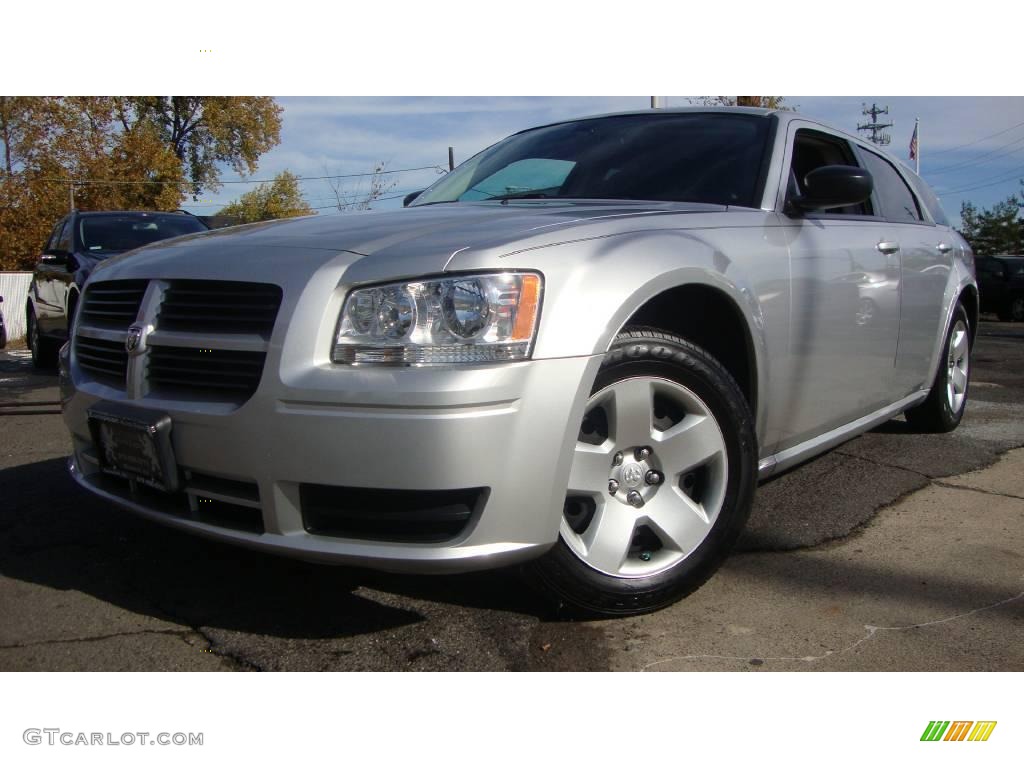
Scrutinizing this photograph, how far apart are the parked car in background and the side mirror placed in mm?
20219

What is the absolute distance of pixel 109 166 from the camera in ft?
93.7

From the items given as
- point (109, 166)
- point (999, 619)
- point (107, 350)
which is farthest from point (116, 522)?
point (109, 166)

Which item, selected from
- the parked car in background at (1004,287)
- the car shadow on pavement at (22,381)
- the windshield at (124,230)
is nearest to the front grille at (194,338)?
the car shadow on pavement at (22,381)

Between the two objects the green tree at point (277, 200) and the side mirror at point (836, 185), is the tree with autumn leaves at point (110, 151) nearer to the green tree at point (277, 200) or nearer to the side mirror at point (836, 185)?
the green tree at point (277, 200)

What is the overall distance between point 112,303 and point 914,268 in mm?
3373

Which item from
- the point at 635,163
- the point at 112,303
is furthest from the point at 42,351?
the point at 635,163

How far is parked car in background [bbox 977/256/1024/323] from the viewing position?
20.8 meters

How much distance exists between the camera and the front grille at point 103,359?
104 inches

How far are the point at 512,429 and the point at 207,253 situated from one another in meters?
1.11

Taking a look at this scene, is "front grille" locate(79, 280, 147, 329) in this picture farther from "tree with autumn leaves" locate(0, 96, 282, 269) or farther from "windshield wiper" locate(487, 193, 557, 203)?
"tree with autumn leaves" locate(0, 96, 282, 269)

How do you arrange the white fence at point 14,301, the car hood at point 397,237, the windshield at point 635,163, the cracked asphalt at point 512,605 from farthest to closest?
1. the white fence at point 14,301
2. the windshield at point 635,163
3. the cracked asphalt at point 512,605
4. the car hood at point 397,237

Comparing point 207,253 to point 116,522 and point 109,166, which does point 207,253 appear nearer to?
point 116,522

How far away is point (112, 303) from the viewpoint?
2.81 meters

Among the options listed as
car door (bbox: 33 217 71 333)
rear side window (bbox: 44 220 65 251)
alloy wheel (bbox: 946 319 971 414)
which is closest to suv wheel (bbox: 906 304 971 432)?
alloy wheel (bbox: 946 319 971 414)
